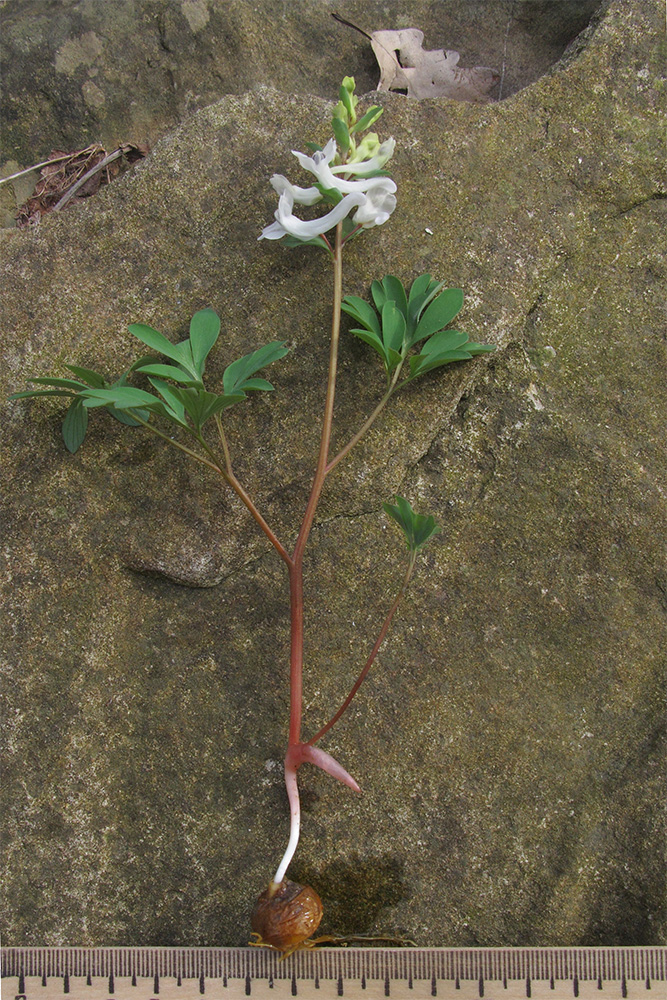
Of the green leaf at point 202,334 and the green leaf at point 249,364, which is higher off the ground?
the green leaf at point 202,334

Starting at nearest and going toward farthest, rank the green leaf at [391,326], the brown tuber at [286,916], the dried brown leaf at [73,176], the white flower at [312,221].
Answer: the brown tuber at [286,916]
the white flower at [312,221]
the green leaf at [391,326]
the dried brown leaf at [73,176]

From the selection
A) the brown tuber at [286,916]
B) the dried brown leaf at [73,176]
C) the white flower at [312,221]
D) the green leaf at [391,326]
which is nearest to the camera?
the brown tuber at [286,916]

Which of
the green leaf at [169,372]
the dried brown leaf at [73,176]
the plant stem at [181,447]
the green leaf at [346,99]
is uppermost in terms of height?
the green leaf at [346,99]

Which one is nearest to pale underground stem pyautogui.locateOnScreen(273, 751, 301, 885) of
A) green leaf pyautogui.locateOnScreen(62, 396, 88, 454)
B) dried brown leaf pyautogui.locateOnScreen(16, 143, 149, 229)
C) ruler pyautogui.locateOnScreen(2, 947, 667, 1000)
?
ruler pyautogui.locateOnScreen(2, 947, 667, 1000)

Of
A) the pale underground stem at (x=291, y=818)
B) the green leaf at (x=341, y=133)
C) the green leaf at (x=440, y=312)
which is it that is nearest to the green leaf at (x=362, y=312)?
the green leaf at (x=440, y=312)

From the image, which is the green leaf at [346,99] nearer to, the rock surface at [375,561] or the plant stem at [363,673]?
the rock surface at [375,561]

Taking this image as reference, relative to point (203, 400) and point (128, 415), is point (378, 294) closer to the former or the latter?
point (203, 400)

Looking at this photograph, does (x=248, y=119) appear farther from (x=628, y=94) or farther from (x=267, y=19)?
(x=628, y=94)
